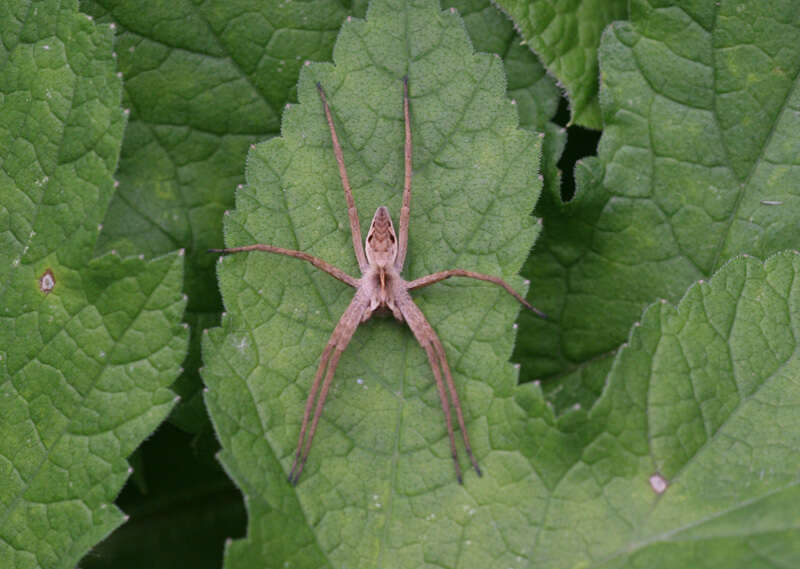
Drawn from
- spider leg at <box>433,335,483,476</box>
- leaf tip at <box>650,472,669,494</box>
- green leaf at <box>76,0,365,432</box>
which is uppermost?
green leaf at <box>76,0,365,432</box>

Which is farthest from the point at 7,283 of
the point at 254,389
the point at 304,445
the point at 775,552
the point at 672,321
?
the point at 775,552

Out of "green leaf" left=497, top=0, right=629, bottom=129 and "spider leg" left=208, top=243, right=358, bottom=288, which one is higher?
"green leaf" left=497, top=0, right=629, bottom=129

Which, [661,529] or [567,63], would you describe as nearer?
[661,529]

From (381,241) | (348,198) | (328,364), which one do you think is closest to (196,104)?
(348,198)

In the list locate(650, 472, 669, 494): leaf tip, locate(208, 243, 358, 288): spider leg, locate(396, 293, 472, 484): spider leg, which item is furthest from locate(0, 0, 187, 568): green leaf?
locate(650, 472, 669, 494): leaf tip

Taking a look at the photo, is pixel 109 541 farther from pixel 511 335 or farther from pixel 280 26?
pixel 280 26

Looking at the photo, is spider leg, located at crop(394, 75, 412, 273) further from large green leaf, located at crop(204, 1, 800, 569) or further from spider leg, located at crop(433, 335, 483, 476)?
spider leg, located at crop(433, 335, 483, 476)

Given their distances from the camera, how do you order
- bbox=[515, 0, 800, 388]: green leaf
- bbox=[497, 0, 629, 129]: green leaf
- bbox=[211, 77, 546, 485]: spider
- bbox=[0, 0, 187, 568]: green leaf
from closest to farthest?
bbox=[0, 0, 187, 568]: green leaf
bbox=[211, 77, 546, 485]: spider
bbox=[515, 0, 800, 388]: green leaf
bbox=[497, 0, 629, 129]: green leaf

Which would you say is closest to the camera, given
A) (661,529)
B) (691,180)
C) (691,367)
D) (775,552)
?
(775,552)
